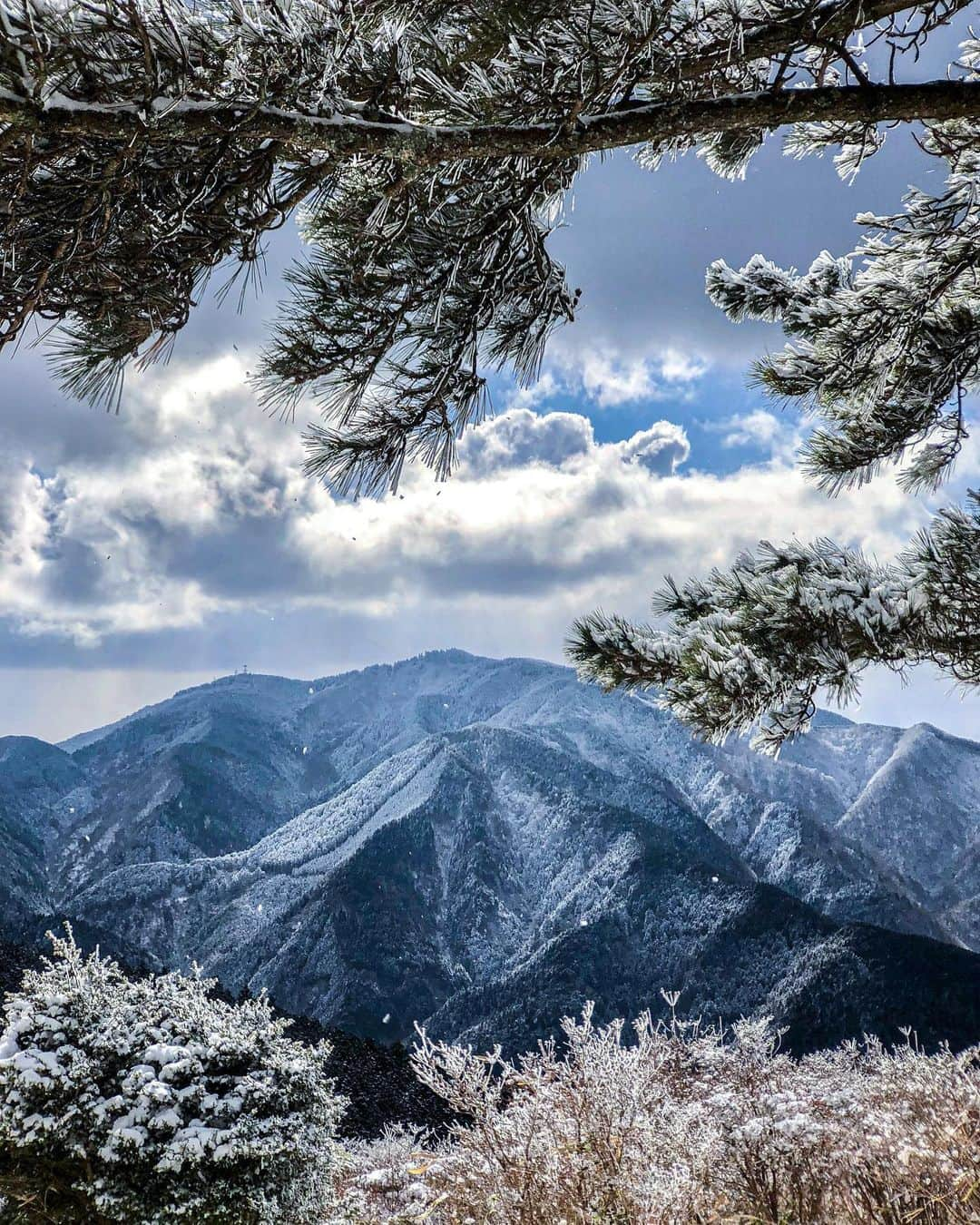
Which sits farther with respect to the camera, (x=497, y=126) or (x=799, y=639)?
(x=799, y=639)

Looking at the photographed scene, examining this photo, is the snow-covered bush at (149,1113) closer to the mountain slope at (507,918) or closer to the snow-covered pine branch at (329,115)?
the snow-covered pine branch at (329,115)

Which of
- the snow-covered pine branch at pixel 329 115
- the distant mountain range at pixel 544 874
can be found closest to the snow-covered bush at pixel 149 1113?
the snow-covered pine branch at pixel 329 115

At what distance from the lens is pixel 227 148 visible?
5.36 feet

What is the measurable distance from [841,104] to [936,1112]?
13.3 ft

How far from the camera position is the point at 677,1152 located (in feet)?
10.9

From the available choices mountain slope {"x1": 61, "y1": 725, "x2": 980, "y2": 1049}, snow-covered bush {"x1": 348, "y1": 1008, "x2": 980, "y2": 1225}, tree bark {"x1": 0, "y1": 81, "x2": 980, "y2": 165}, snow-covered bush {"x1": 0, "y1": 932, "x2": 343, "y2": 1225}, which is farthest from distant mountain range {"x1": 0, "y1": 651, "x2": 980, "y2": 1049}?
tree bark {"x1": 0, "y1": 81, "x2": 980, "y2": 165}

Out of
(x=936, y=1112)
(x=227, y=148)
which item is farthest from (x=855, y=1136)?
(x=227, y=148)

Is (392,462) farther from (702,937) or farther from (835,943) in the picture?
(702,937)

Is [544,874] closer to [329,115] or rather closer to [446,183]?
[446,183]

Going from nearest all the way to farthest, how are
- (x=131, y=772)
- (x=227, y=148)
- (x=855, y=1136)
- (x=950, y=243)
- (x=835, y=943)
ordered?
(x=227, y=148)
(x=950, y=243)
(x=855, y=1136)
(x=835, y=943)
(x=131, y=772)

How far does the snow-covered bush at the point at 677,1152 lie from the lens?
2.56 m

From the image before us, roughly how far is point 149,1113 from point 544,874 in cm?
5448

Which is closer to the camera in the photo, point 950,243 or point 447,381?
point 447,381

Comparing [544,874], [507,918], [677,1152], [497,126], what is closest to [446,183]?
[497,126]
